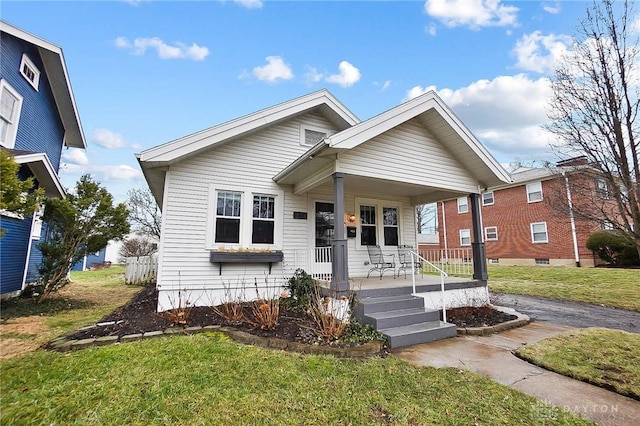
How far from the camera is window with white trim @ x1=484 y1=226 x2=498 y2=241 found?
21156 mm

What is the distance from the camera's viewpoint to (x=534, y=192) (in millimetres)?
18938

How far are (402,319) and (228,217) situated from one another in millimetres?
4671

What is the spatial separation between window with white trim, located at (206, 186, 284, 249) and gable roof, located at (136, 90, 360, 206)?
1.15 metres

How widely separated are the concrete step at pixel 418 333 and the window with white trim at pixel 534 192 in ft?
58.2

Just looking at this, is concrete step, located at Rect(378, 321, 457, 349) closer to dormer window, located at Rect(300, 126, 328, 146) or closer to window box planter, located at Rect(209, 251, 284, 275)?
window box planter, located at Rect(209, 251, 284, 275)

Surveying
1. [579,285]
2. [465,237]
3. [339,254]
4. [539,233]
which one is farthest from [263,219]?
[465,237]

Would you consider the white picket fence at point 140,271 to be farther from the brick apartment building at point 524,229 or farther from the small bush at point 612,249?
the small bush at point 612,249

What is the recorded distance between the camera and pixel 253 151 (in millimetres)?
7840

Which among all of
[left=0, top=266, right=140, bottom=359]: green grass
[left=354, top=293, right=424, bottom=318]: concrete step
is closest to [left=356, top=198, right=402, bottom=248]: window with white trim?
[left=354, top=293, right=424, bottom=318]: concrete step

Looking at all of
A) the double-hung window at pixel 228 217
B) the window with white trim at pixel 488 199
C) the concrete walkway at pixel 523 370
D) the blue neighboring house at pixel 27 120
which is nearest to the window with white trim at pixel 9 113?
the blue neighboring house at pixel 27 120

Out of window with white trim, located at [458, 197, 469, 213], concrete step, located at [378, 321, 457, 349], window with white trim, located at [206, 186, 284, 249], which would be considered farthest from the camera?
window with white trim, located at [458, 197, 469, 213]

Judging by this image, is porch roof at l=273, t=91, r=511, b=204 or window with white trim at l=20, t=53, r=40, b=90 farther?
window with white trim at l=20, t=53, r=40, b=90

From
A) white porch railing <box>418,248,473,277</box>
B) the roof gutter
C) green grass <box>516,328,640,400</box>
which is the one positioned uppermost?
the roof gutter

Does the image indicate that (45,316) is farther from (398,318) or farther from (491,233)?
(491,233)
